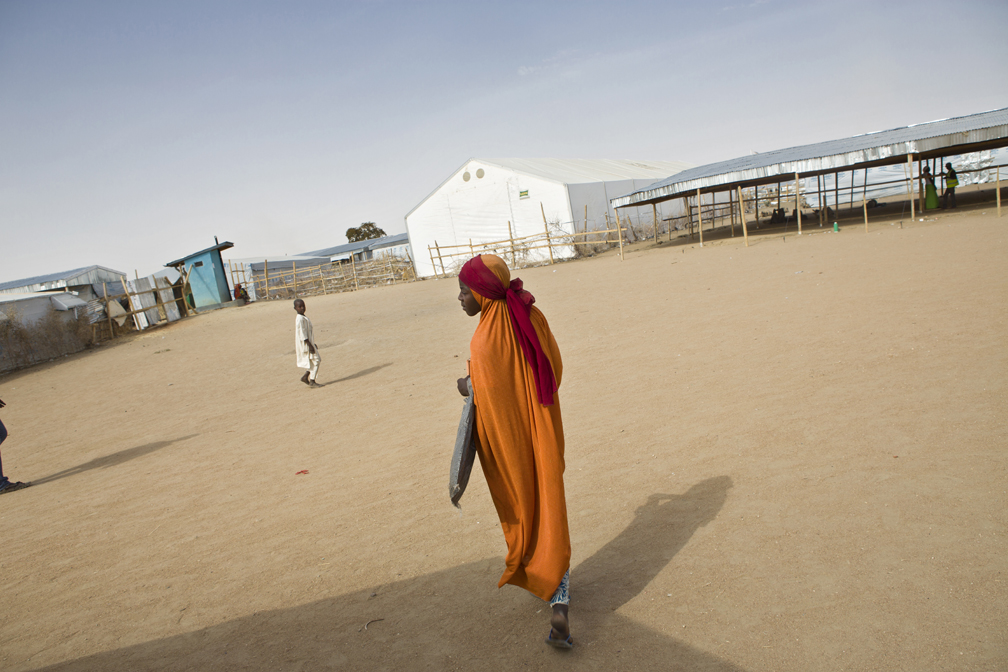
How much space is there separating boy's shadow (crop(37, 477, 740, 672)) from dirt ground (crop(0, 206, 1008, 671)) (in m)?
0.01

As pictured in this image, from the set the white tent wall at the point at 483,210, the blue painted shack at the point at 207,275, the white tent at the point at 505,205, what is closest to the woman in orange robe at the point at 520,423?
the white tent at the point at 505,205

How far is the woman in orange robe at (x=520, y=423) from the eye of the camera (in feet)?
9.14

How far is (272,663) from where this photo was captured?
2.87m

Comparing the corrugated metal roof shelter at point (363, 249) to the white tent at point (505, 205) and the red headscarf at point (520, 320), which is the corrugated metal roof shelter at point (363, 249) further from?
the red headscarf at point (520, 320)

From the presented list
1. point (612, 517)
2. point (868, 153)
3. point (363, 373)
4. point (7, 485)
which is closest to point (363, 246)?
point (868, 153)

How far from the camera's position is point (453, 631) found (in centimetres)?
294

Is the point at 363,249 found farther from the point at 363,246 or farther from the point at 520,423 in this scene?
the point at 520,423

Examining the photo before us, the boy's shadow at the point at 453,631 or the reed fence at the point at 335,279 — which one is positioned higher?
the reed fence at the point at 335,279

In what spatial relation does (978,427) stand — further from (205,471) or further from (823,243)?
(823,243)

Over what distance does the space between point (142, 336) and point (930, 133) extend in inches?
1076

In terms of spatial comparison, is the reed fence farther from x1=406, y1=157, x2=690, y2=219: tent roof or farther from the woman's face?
the woman's face

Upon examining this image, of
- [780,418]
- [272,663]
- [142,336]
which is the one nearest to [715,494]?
[780,418]

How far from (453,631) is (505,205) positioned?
1133 inches

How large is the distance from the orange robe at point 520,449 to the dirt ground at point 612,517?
1.15 ft
